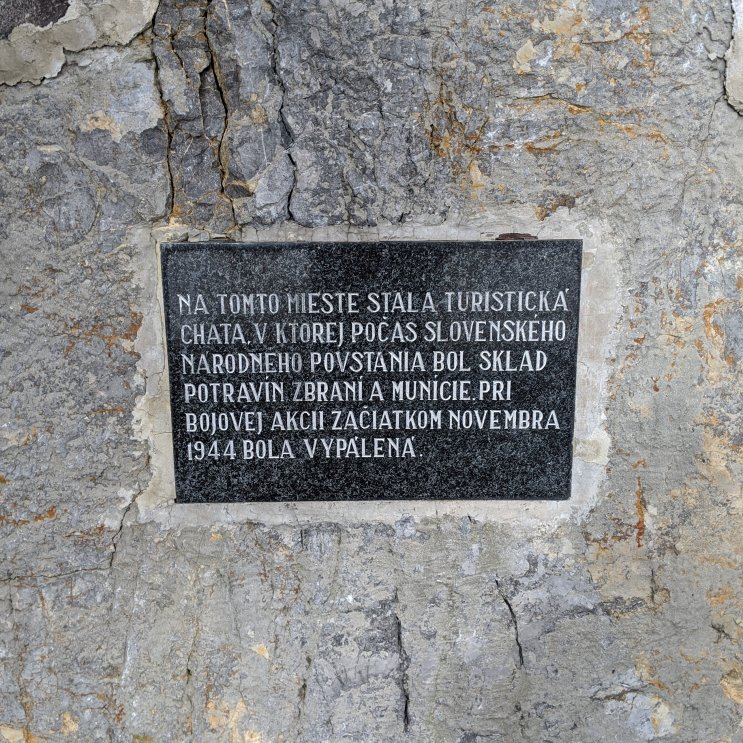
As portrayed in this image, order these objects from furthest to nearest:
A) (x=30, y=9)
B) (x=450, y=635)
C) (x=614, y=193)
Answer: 1. (x=450, y=635)
2. (x=614, y=193)
3. (x=30, y=9)

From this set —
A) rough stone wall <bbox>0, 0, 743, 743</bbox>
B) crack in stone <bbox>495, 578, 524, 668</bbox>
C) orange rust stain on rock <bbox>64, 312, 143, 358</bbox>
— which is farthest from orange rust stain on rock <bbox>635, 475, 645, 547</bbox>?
orange rust stain on rock <bbox>64, 312, 143, 358</bbox>

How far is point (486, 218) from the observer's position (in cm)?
168

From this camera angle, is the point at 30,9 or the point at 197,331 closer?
the point at 30,9

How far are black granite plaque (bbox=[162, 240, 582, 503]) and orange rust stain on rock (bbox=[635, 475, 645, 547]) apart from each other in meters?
0.19

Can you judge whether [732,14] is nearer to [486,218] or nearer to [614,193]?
[614,193]

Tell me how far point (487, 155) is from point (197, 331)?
85 centimetres

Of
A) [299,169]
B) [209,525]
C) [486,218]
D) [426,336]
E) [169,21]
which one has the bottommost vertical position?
[209,525]

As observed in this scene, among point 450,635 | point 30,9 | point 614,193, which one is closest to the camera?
point 30,9

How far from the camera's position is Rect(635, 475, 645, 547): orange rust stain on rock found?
5.82 feet

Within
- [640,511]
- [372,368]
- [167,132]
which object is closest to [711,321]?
[640,511]

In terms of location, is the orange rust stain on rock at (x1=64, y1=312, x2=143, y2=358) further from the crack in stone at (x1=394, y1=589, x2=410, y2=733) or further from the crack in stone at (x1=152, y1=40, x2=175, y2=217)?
the crack in stone at (x1=394, y1=589, x2=410, y2=733)

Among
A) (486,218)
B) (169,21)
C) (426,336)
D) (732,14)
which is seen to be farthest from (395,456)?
(732,14)

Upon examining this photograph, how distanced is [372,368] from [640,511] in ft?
2.66

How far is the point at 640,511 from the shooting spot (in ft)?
5.84
